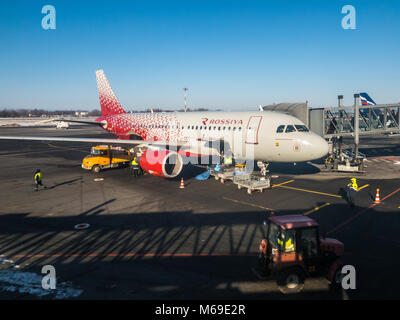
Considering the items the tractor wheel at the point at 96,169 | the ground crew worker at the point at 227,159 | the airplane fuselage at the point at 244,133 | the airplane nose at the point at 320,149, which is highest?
the airplane fuselage at the point at 244,133

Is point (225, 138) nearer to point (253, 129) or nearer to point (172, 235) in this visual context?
point (253, 129)

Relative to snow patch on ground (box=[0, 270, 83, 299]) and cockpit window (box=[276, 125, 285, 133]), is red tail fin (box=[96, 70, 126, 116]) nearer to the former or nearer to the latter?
cockpit window (box=[276, 125, 285, 133])

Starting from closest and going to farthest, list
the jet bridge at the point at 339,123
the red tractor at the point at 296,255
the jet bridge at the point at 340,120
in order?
the red tractor at the point at 296,255
the jet bridge at the point at 339,123
the jet bridge at the point at 340,120

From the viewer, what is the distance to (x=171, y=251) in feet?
40.0

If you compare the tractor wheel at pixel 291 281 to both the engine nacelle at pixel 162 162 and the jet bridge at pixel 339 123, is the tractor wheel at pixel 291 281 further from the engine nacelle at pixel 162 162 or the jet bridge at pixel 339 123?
the jet bridge at pixel 339 123

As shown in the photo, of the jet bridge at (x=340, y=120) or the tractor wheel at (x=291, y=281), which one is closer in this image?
the tractor wheel at (x=291, y=281)

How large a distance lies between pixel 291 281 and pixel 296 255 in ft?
2.64

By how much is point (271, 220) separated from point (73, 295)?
6596 millimetres

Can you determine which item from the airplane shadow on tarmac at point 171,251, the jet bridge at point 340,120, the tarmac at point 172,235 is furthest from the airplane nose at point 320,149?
the jet bridge at point 340,120

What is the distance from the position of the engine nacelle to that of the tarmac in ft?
3.87

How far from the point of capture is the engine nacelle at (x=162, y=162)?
22656mm

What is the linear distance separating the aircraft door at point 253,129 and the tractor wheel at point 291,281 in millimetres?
14577

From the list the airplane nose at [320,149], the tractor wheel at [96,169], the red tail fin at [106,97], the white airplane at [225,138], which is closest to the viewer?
the airplane nose at [320,149]

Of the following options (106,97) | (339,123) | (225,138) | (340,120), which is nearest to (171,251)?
(225,138)
